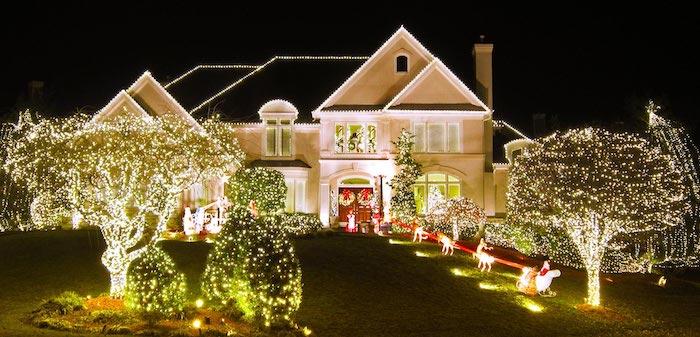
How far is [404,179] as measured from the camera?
30125 millimetres

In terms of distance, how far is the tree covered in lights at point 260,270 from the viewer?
14.4 meters

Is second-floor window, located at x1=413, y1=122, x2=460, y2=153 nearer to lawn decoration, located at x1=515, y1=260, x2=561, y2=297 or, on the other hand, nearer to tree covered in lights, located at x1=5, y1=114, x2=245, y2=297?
lawn decoration, located at x1=515, y1=260, x2=561, y2=297

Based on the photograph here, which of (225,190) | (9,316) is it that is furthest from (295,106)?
(9,316)

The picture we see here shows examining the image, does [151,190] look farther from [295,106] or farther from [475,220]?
[295,106]

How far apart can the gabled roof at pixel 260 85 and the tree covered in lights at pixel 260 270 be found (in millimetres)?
17552

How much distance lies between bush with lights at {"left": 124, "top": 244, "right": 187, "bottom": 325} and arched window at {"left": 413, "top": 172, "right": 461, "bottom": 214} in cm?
1818

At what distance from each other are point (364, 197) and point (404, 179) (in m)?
2.53

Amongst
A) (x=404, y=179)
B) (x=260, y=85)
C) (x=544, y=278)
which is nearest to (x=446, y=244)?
(x=544, y=278)

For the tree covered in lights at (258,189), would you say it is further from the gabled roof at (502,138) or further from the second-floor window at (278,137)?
the gabled roof at (502,138)

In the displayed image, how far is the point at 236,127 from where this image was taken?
3297cm

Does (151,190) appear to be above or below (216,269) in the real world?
above

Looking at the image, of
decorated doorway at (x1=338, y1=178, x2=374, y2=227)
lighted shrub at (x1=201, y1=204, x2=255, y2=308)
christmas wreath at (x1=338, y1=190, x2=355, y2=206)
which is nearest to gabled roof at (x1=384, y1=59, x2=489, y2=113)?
decorated doorway at (x1=338, y1=178, x2=374, y2=227)

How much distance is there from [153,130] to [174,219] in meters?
12.1

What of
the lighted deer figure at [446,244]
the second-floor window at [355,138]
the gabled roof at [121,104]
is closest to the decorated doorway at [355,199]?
the second-floor window at [355,138]
